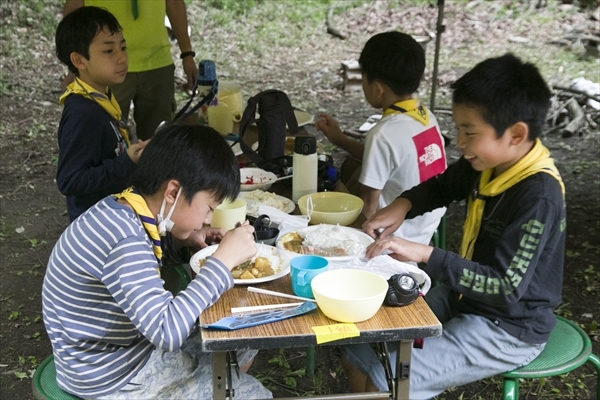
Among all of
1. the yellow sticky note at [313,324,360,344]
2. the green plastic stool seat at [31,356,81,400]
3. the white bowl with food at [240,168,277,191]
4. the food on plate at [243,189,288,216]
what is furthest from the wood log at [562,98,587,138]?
the green plastic stool seat at [31,356,81,400]

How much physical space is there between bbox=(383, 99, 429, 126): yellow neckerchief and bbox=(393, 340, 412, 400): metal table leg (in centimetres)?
148

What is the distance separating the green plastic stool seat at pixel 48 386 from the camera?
2.05m

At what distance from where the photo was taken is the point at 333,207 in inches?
106

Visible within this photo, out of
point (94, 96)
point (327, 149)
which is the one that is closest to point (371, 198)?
point (94, 96)

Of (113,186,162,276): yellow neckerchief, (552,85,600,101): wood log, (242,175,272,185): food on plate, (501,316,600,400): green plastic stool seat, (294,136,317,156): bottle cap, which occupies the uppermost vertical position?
(113,186,162,276): yellow neckerchief

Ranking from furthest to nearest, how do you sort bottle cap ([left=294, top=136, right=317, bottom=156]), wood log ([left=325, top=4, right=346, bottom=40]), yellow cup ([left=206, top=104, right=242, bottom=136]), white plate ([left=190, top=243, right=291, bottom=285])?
wood log ([left=325, top=4, right=346, bottom=40]), yellow cup ([left=206, top=104, right=242, bottom=136]), bottle cap ([left=294, top=136, right=317, bottom=156]), white plate ([left=190, top=243, right=291, bottom=285])

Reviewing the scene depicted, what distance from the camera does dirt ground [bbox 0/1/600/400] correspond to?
331cm

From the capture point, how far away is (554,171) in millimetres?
2158

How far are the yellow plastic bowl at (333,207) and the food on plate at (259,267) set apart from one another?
361mm

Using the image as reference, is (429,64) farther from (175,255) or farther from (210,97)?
(175,255)

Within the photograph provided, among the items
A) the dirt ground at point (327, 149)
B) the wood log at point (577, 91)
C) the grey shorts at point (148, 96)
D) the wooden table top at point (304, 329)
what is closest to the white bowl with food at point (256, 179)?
the dirt ground at point (327, 149)

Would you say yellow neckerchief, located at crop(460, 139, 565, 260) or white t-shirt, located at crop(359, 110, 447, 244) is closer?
yellow neckerchief, located at crop(460, 139, 565, 260)

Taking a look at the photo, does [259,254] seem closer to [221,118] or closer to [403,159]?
[403,159]

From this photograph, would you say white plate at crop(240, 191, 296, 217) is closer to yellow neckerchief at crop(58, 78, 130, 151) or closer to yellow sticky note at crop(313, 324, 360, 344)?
yellow neckerchief at crop(58, 78, 130, 151)
